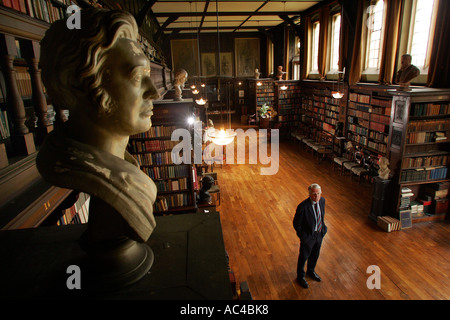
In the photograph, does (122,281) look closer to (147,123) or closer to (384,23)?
(147,123)

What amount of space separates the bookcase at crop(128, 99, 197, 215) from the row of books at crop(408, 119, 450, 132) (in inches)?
165

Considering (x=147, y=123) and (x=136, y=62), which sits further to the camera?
(x=147, y=123)

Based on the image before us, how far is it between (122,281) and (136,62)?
2.42 ft

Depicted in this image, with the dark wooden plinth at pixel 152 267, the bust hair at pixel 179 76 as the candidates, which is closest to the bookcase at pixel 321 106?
the bust hair at pixel 179 76

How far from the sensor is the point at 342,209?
5773 millimetres

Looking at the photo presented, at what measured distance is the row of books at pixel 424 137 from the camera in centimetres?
508

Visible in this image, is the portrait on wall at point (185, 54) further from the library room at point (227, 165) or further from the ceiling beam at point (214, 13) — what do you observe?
the ceiling beam at point (214, 13)

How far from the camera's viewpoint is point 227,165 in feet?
29.6

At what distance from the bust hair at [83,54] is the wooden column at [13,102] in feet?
3.07

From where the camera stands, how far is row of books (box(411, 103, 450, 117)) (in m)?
4.98

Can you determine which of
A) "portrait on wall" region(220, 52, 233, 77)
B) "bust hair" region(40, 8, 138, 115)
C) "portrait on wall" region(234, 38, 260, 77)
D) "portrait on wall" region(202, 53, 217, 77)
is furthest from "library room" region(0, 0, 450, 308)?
"portrait on wall" region(202, 53, 217, 77)

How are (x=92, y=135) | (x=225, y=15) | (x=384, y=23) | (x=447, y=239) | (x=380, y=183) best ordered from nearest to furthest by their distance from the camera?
(x=92, y=135)
(x=447, y=239)
(x=380, y=183)
(x=384, y=23)
(x=225, y=15)

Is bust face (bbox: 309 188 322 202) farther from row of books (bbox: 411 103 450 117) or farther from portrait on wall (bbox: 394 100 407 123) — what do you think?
row of books (bbox: 411 103 450 117)
